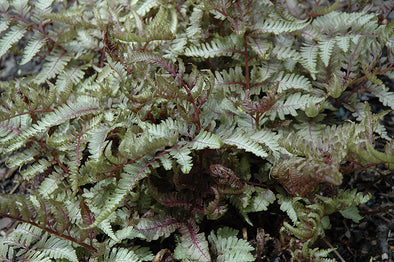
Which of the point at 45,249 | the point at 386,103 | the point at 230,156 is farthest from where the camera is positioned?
the point at 386,103

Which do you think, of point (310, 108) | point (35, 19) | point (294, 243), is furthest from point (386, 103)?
Answer: point (35, 19)

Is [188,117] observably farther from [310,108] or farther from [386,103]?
[386,103]

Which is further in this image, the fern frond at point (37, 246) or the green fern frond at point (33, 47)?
the green fern frond at point (33, 47)

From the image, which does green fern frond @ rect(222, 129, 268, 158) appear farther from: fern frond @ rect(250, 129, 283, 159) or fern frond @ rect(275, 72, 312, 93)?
fern frond @ rect(275, 72, 312, 93)

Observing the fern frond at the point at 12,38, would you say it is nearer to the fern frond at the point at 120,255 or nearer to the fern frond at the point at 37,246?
the fern frond at the point at 37,246

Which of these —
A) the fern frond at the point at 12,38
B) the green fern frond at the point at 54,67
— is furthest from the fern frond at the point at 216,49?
the fern frond at the point at 12,38

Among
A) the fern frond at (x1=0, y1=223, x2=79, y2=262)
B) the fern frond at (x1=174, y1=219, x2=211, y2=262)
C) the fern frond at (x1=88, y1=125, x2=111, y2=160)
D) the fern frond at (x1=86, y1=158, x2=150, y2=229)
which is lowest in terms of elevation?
the fern frond at (x1=174, y1=219, x2=211, y2=262)

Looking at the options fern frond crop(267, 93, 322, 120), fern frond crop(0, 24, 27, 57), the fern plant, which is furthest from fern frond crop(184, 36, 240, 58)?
fern frond crop(0, 24, 27, 57)

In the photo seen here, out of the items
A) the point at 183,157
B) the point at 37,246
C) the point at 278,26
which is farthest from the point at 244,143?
the point at 37,246
